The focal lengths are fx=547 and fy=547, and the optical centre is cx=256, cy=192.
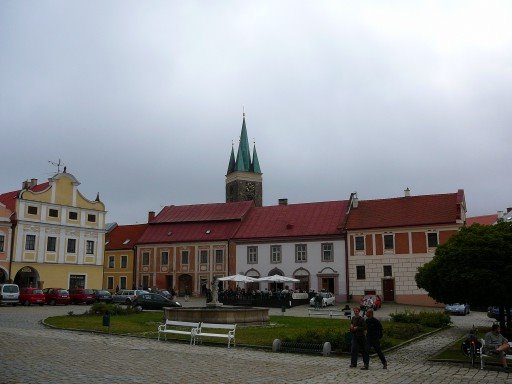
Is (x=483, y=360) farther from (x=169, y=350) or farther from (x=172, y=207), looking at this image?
(x=172, y=207)

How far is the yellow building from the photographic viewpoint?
46.5 metres

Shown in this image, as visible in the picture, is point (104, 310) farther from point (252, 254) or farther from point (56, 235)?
point (252, 254)

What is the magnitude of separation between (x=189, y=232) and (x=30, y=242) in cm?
1674

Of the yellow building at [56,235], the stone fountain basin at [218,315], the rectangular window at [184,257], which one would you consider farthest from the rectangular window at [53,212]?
the stone fountain basin at [218,315]

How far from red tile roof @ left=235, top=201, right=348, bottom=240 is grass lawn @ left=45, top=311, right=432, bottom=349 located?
23161 millimetres

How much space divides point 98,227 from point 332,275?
22.8 meters

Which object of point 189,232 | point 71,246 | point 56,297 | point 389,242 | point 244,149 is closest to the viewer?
point 56,297

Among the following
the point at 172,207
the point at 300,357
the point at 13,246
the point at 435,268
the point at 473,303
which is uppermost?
the point at 172,207

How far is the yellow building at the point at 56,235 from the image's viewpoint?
4653 cm

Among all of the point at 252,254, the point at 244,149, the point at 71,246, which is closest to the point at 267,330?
the point at 252,254

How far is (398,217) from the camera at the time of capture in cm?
4750

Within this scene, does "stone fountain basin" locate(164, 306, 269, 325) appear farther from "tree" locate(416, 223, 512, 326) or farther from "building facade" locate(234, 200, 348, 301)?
"building facade" locate(234, 200, 348, 301)

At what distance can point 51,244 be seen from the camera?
48531mm

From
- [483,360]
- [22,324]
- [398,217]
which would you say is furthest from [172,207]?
[483,360]
